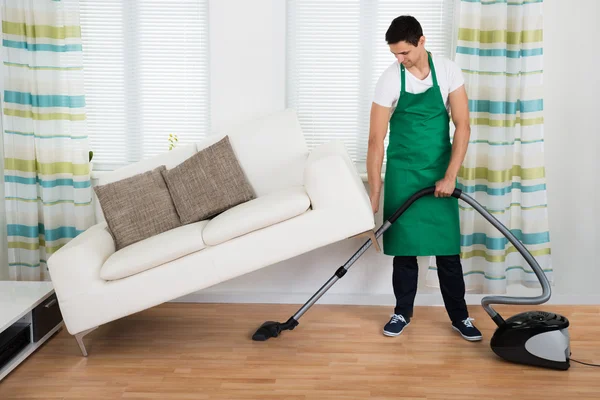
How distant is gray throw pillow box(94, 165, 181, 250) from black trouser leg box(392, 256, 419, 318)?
45.7 inches

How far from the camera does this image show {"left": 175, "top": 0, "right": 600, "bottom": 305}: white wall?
3867mm

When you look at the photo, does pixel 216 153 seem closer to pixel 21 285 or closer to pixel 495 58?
pixel 21 285

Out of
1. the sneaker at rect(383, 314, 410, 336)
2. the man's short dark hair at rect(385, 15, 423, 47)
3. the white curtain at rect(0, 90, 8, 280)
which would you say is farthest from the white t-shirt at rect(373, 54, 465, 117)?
the white curtain at rect(0, 90, 8, 280)

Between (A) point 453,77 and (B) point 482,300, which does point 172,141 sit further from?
(B) point 482,300

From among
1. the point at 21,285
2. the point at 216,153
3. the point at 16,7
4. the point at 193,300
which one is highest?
the point at 16,7

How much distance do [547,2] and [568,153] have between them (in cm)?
87

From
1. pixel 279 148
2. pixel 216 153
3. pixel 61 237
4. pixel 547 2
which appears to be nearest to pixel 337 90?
pixel 279 148

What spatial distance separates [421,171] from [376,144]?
0.26 metres

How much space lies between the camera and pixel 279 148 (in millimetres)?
3617

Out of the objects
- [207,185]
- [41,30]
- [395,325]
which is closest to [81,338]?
[207,185]

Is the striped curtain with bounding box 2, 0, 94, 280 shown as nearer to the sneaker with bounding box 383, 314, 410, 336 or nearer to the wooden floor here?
the wooden floor

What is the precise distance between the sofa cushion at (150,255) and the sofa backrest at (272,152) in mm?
605

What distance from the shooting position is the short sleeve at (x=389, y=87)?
327cm

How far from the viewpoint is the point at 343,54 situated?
3.96 metres
